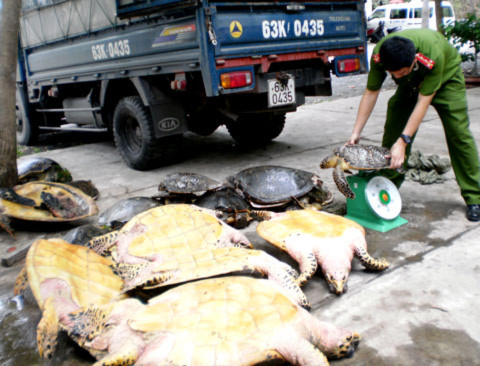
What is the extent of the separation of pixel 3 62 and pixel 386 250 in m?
4.07

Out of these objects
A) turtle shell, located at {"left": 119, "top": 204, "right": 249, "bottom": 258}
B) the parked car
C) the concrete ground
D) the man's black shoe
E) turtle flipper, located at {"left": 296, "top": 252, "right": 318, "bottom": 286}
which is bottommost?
the concrete ground

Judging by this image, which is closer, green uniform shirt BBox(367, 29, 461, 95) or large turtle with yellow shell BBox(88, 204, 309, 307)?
large turtle with yellow shell BBox(88, 204, 309, 307)

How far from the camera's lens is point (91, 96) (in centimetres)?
618

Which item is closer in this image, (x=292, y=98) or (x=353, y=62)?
(x=292, y=98)

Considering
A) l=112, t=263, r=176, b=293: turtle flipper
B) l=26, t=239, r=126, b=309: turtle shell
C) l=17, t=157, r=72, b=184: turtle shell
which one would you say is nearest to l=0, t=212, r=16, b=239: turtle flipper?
l=17, t=157, r=72, b=184: turtle shell

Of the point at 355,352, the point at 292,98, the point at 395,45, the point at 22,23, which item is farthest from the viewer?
the point at 22,23

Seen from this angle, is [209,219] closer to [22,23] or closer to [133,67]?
[133,67]

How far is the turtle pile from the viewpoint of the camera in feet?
5.83

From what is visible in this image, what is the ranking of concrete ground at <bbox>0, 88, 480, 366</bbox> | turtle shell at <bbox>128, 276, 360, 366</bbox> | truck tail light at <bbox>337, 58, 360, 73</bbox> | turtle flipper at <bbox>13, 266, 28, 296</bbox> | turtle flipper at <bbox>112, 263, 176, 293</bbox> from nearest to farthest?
turtle shell at <bbox>128, 276, 360, 366</bbox>, concrete ground at <bbox>0, 88, 480, 366</bbox>, turtle flipper at <bbox>112, 263, 176, 293</bbox>, turtle flipper at <bbox>13, 266, 28, 296</bbox>, truck tail light at <bbox>337, 58, 360, 73</bbox>

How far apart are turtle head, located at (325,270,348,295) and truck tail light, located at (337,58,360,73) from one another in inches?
138

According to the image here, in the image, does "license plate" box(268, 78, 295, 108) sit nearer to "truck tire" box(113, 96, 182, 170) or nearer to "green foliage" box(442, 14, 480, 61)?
"truck tire" box(113, 96, 182, 170)

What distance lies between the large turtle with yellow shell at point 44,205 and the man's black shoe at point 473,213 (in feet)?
10.6

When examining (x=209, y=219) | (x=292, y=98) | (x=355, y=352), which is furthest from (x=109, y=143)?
(x=355, y=352)

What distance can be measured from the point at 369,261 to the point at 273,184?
A: 1292 mm
